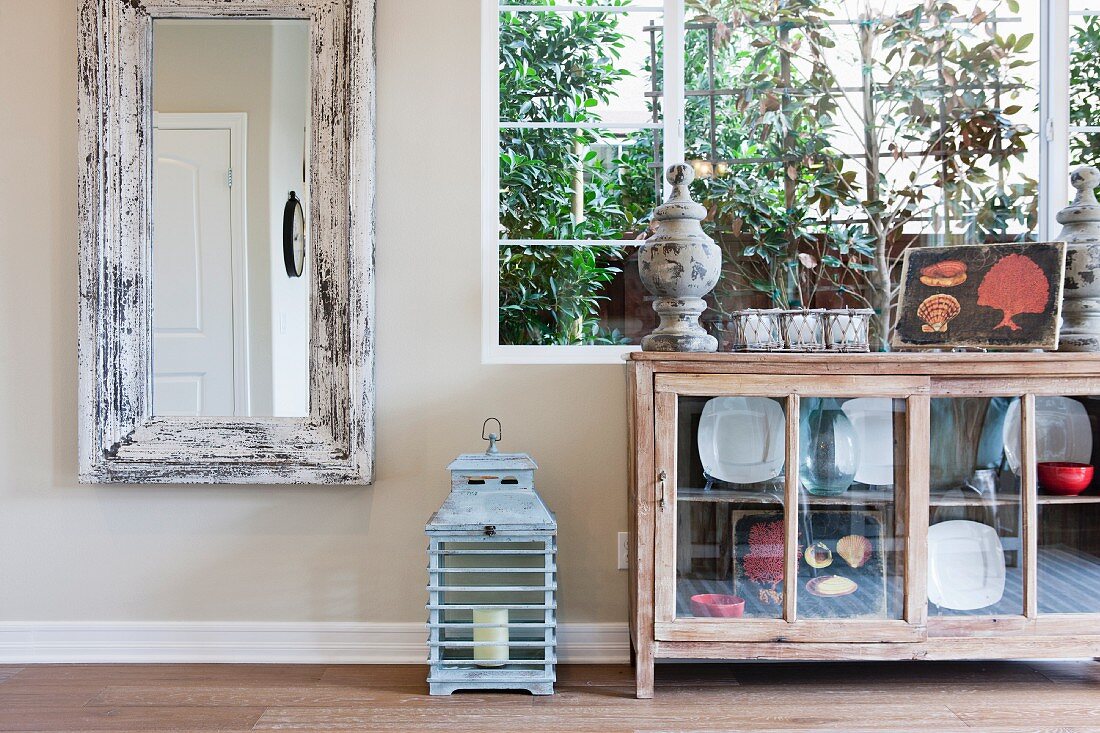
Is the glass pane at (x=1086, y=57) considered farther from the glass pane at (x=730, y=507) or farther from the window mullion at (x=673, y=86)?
the glass pane at (x=730, y=507)

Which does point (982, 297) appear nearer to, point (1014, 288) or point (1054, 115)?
point (1014, 288)

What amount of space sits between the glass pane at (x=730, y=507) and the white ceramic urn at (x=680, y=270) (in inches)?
7.1

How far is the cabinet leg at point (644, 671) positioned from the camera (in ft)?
6.08

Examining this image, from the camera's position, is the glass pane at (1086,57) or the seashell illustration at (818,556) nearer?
the seashell illustration at (818,556)

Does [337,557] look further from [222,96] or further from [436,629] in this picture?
[222,96]

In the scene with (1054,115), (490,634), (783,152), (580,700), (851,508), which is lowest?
(580,700)

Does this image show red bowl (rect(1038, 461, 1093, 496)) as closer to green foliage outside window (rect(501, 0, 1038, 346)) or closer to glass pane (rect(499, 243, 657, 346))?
green foliage outside window (rect(501, 0, 1038, 346))

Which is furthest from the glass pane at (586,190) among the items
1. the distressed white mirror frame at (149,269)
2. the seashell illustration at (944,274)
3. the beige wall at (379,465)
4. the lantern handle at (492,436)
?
the seashell illustration at (944,274)

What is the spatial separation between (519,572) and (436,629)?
0.25 meters

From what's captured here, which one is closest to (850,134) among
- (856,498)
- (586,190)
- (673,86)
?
(673,86)

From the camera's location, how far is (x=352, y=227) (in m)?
2.08

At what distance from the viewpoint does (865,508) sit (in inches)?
73.7

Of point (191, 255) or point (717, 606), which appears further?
point (191, 255)

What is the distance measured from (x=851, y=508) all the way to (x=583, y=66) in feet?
4.79
